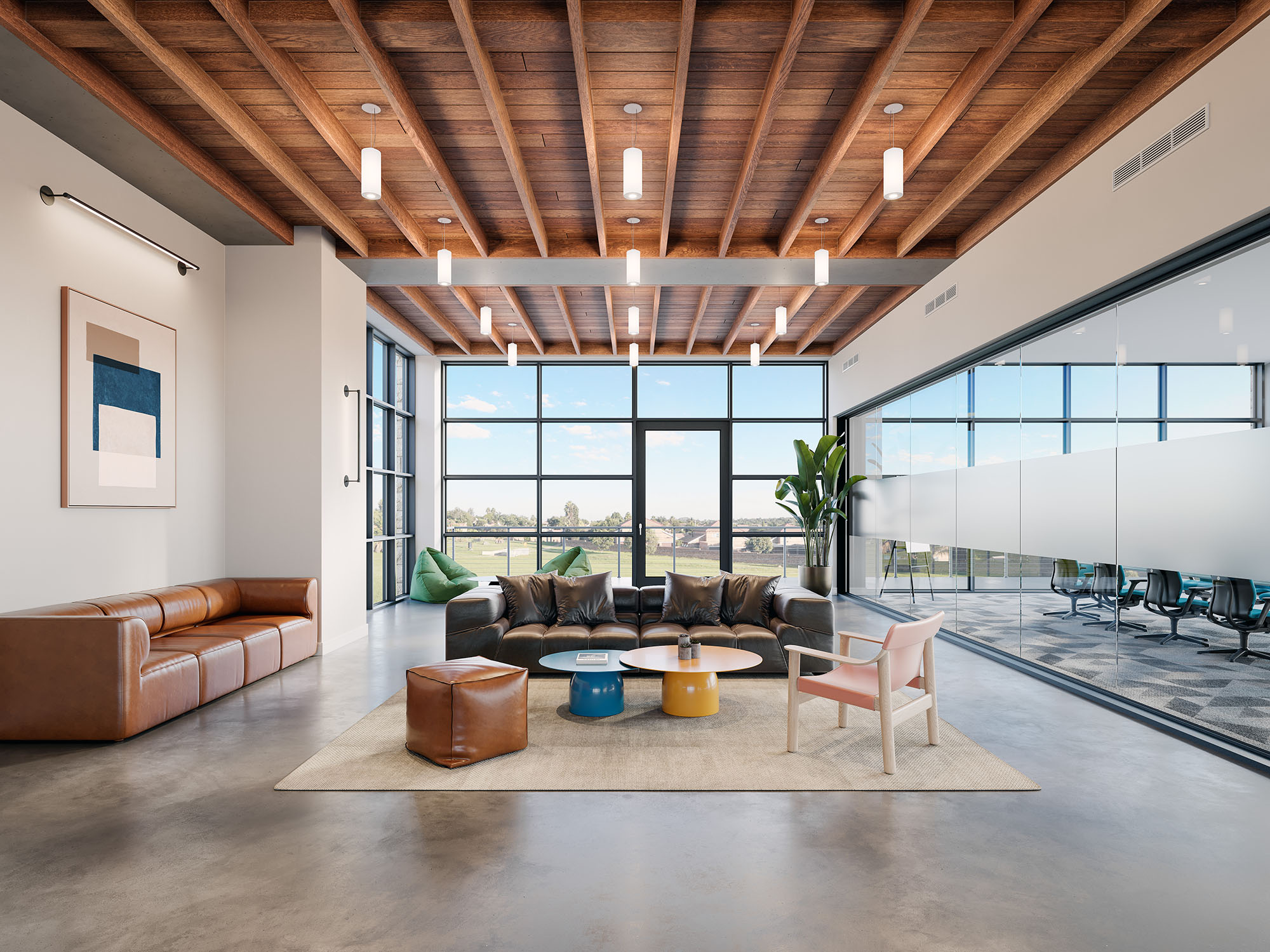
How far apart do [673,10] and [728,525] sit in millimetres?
7814

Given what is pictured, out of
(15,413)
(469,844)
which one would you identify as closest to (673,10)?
(469,844)

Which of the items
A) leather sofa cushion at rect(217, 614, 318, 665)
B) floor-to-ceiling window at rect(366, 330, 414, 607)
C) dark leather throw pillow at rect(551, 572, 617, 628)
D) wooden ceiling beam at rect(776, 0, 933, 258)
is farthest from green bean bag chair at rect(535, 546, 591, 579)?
wooden ceiling beam at rect(776, 0, 933, 258)

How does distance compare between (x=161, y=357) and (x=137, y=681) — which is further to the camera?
(x=161, y=357)

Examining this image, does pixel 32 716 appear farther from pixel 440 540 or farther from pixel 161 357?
pixel 440 540

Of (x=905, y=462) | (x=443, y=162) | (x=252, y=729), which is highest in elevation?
(x=443, y=162)

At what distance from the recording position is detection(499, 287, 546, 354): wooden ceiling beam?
7793 millimetres

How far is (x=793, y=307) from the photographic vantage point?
26.9 feet

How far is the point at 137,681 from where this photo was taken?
3.90 m

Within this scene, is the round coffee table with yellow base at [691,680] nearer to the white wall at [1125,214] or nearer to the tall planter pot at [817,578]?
the white wall at [1125,214]

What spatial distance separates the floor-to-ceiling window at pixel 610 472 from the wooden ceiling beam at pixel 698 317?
23.5 inches

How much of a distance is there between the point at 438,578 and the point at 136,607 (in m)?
4.83

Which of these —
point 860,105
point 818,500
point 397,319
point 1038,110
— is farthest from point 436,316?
point 1038,110

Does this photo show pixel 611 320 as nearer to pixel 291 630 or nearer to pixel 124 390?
pixel 291 630

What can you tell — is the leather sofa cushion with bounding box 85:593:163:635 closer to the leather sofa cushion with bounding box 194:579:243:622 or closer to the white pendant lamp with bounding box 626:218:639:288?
the leather sofa cushion with bounding box 194:579:243:622
